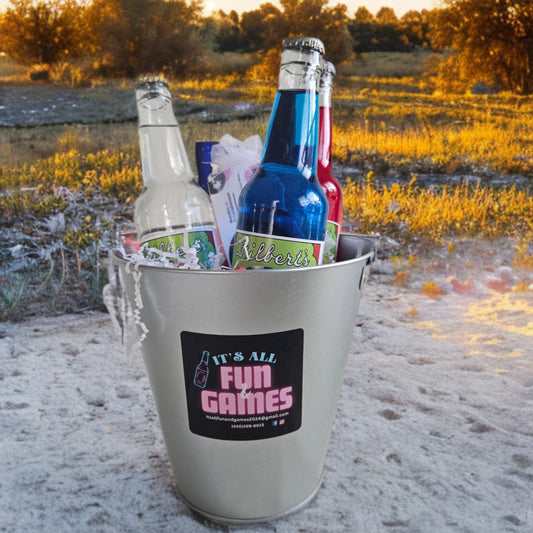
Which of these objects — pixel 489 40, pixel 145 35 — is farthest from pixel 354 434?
pixel 489 40

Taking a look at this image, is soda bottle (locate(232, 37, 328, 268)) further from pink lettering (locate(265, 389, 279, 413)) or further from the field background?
the field background

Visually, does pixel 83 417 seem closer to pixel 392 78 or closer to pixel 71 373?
pixel 71 373

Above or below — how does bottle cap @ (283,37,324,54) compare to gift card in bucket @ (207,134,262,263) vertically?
above

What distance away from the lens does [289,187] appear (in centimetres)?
85

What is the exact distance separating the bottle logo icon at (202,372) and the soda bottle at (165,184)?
158mm

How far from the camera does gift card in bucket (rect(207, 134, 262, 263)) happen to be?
39.0 inches

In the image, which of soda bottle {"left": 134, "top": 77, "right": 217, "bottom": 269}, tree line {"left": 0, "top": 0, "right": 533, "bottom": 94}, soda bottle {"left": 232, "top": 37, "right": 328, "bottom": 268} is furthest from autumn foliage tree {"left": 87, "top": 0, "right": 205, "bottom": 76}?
soda bottle {"left": 232, "top": 37, "right": 328, "bottom": 268}

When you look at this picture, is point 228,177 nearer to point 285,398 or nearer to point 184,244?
point 184,244

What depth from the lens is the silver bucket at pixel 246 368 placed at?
31.7 inches

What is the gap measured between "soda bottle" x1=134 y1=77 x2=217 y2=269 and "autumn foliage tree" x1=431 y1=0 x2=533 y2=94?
2603 mm

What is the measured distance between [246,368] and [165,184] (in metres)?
0.35

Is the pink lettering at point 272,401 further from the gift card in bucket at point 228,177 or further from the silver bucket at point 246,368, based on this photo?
the gift card in bucket at point 228,177

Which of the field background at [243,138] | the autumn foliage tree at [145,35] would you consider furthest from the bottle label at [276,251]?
the autumn foliage tree at [145,35]

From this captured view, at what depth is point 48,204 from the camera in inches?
104
